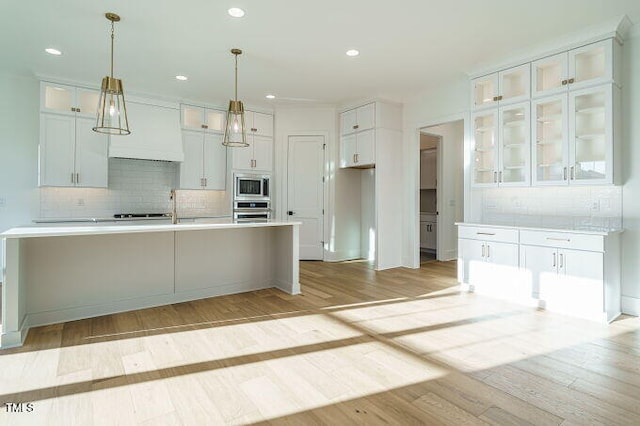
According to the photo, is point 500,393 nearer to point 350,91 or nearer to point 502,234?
point 502,234

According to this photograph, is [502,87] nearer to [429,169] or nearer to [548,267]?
[548,267]

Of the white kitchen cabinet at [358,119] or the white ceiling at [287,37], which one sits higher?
the white ceiling at [287,37]

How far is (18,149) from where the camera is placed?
468 centimetres

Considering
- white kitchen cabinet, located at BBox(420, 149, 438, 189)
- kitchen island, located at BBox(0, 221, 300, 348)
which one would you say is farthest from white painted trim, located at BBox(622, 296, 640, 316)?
white kitchen cabinet, located at BBox(420, 149, 438, 189)

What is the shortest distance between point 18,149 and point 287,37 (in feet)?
13.2

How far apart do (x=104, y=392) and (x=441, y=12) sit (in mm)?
3900

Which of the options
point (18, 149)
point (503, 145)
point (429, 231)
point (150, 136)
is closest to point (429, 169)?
point (429, 231)

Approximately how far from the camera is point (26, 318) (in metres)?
2.85

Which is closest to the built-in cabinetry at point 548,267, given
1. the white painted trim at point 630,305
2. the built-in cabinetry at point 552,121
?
the white painted trim at point 630,305

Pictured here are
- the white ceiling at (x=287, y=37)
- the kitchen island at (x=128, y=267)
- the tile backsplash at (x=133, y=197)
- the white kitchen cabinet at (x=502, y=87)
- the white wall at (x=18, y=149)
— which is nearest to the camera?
the kitchen island at (x=128, y=267)

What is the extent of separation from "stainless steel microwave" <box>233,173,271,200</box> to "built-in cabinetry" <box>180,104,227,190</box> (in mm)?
300

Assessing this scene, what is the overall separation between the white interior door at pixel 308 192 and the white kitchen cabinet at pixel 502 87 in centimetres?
276

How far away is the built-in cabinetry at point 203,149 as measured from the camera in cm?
574

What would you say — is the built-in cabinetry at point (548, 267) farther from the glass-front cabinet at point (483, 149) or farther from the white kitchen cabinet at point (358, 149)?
the white kitchen cabinet at point (358, 149)
